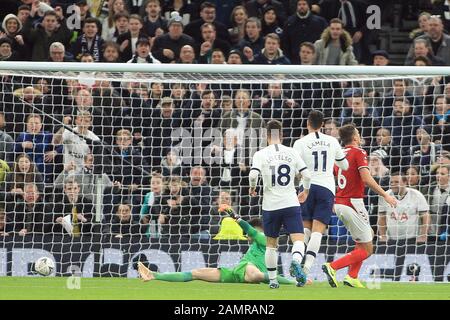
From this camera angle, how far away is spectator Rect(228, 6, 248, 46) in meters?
19.3

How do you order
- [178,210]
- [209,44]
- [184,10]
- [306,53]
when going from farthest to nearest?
[184,10], [209,44], [306,53], [178,210]

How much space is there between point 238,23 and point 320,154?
585 centimetres

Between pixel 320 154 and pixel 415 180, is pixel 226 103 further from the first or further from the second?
pixel 320 154

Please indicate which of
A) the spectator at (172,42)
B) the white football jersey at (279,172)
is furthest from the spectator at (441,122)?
the spectator at (172,42)

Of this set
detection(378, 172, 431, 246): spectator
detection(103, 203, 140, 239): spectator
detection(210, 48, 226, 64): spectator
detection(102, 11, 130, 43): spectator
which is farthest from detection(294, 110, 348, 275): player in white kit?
detection(102, 11, 130, 43): spectator

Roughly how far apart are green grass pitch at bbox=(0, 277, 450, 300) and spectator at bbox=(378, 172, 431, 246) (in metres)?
1.11

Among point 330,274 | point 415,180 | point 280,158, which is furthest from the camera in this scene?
point 415,180

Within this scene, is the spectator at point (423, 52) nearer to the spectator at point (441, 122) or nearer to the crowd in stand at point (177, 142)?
the crowd in stand at point (177, 142)

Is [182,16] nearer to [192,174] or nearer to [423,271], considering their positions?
[192,174]

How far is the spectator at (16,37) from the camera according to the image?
19109 millimetres

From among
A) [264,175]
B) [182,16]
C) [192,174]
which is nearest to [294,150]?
[264,175]

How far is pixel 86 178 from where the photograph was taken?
1633 cm

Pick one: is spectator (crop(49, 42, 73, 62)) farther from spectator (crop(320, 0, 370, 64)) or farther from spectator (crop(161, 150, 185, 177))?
spectator (crop(320, 0, 370, 64))

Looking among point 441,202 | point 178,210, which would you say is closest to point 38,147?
point 178,210
